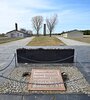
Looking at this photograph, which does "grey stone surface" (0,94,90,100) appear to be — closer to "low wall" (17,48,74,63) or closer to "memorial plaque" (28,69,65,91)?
"memorial plaque" (28,69,65,91)

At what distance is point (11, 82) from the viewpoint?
5.95 metres

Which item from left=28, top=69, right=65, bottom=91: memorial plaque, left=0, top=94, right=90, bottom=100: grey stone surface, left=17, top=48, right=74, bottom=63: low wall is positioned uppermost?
left=17, top=48, right=74, bottom=63: low wall

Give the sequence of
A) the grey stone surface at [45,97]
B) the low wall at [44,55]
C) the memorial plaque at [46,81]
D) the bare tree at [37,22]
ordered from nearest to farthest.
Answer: the grey stone surface at [45,97]
the memorial plaque at [46,81]
the low wall at [44,55]
the bare tree at [37,22]

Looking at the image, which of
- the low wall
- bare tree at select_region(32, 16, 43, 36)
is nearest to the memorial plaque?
the low wall

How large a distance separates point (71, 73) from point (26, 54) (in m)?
2.93

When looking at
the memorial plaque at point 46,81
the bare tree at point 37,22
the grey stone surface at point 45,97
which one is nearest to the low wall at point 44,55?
the memorial plaque at point 46,81

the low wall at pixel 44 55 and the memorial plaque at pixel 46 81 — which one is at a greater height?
the low wall at pixel 44 55

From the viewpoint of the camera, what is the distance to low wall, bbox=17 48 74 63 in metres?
8.89

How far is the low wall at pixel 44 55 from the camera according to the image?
8.89m

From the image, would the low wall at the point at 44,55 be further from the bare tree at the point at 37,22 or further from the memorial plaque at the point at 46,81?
the bare tree at the point at 37,22

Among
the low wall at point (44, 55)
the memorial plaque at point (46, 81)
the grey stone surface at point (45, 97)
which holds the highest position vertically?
the low wall at point (44, 55)

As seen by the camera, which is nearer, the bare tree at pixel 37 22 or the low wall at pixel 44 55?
the low wall at pixel 44 55

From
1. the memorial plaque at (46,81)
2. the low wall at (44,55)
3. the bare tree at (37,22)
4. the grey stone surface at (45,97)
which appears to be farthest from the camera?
the bare tree at (37,22)

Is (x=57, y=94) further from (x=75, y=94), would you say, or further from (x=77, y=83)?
(x=77, y=83)
